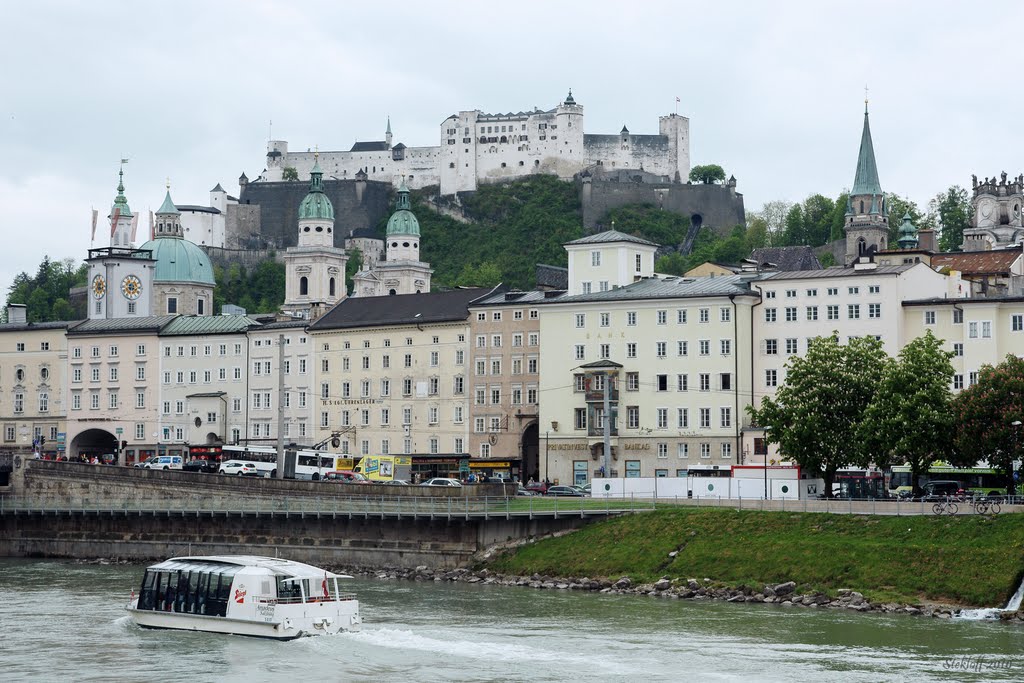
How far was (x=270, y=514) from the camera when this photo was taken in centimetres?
8844

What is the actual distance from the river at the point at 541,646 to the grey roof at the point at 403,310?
51094 mm

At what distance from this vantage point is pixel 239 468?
10400cm

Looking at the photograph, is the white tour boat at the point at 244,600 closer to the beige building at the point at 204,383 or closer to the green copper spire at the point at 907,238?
the beige building at the point at 204,383

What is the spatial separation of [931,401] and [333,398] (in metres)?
52.5

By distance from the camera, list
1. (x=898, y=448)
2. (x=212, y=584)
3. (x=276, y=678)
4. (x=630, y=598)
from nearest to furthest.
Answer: (x=276, y=678) < (x=212, y=584) < (x=630, y=598) < (x=898, y=448)

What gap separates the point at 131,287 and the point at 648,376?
6178cm

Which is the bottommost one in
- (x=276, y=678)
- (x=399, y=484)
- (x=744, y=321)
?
(x=276, y=678)

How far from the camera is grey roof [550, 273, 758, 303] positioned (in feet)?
347

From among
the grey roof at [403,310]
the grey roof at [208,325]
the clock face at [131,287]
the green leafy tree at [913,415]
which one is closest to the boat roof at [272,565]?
the green leafy tree at [913,415]

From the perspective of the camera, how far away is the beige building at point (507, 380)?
116 metres

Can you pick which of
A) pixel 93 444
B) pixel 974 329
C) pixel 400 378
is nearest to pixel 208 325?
pixel 93 444

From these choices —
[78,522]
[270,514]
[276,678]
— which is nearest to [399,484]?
[270,514]

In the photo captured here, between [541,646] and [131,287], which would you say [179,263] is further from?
[541,646]

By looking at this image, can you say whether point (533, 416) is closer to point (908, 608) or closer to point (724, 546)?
point (724, 546)
